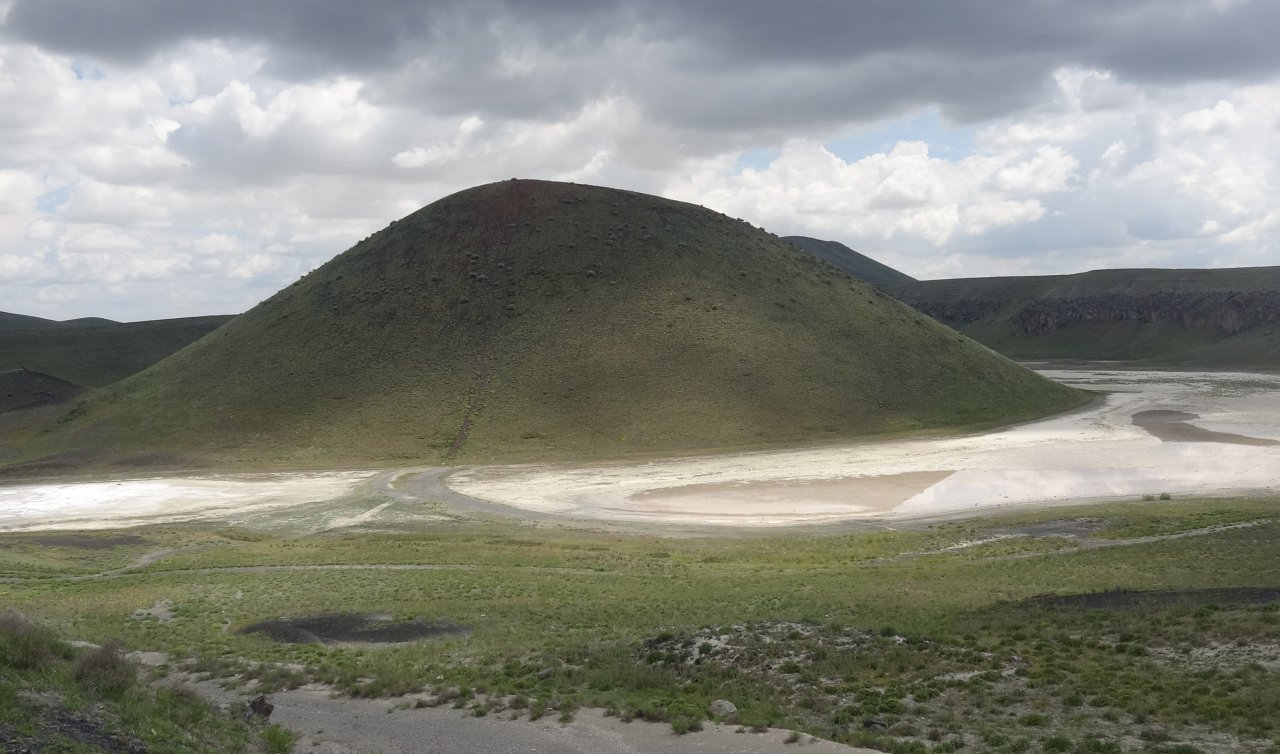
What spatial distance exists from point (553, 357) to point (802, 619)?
7830 centimetres

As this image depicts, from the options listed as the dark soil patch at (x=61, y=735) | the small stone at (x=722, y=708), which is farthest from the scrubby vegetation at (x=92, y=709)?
the small stone at (x=722, y=708)

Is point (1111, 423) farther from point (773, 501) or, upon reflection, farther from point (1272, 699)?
point (1272, 699)

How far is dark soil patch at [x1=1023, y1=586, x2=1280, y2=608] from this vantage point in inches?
922

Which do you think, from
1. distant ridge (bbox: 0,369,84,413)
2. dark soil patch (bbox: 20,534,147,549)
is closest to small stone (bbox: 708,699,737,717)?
dark soil patch (bbox: 20,534,147,549)

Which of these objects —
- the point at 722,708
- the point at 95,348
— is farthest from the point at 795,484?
the point at 95,348

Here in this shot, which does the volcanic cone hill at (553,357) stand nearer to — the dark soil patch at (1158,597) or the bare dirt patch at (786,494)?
the bare dirt patch at (786,494)

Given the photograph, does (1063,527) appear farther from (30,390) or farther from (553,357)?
(30,390)

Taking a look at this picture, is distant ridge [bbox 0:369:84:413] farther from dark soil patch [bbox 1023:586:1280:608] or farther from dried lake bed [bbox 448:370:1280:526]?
dark soil patch [bbox 1023:586:1280:608]

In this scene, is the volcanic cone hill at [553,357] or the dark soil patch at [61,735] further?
the volcanic cone hill at [553,357]

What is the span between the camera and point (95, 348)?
578 feet

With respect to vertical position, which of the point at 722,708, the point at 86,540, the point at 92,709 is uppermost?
the point at 92,709

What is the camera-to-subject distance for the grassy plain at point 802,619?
54.4ft

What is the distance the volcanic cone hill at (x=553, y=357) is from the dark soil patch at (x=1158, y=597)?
185 feet

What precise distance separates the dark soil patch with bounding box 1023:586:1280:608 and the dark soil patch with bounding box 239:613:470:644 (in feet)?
55.3
